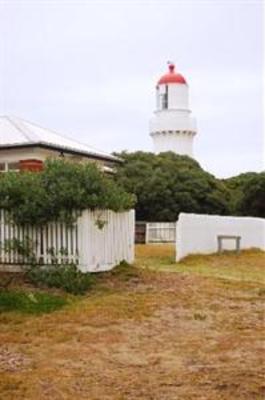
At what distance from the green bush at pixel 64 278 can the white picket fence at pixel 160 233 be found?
45.5 ft

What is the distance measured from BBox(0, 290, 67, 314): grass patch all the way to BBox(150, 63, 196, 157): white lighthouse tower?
123 ft

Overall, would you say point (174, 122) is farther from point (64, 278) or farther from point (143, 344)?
point (143, 344)

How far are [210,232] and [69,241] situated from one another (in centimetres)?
646

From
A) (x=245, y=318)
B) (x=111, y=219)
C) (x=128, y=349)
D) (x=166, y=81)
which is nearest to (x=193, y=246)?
(x=111, y=219)

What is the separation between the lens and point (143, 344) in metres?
8.05

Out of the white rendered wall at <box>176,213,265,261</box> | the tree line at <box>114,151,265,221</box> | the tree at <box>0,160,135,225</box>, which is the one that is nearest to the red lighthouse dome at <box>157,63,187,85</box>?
the tree line at <box>114,151,265,221</box>

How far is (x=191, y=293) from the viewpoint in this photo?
11.1 m

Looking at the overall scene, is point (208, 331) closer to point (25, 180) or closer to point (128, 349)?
point (128, 349)

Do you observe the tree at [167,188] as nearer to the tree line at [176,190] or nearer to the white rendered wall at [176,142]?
the tree line at [176,190]

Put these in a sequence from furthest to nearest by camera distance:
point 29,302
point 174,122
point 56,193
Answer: point 174,122, point 56,193, point 29,302

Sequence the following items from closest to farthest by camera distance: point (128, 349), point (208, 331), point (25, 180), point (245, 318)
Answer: point (128, 349) < point (208, 331) < point (245, 318) < point (25, 180)

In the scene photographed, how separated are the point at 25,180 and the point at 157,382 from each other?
20.7 ft

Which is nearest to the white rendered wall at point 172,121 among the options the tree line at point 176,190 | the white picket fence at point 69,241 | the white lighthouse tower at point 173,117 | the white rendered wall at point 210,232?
the white lighthouse tower at point 173,117

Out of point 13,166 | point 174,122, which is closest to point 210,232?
point 13,166
